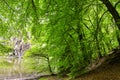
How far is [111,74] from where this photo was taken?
33.9 ft

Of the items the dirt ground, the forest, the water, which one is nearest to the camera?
the forest

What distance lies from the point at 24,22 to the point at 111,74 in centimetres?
440

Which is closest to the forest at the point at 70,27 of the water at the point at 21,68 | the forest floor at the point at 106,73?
the forest floor at the point at 106,73

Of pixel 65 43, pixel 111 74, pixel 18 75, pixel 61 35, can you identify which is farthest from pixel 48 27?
pixel 18 75

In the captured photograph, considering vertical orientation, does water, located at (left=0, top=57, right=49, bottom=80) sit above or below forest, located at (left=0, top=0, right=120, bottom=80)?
below

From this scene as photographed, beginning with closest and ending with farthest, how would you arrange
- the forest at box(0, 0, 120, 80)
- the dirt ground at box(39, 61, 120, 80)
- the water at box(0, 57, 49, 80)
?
the forest at box(0, 0, 120, 80) < the dirt ground at box(39, 61, 120, 80) < the water at box(0, 57, 49, 80)

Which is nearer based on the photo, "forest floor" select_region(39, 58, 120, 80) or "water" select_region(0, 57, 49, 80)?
"forest floor" select_region(39, 58, 120, 80)

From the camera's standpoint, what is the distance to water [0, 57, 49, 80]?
86.8 ft

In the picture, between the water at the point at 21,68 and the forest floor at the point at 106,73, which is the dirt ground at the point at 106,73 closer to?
the forest floor at the point at 106,73

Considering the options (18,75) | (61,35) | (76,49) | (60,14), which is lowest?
(18,75)

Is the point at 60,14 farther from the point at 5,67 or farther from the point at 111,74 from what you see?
the point at 5,67

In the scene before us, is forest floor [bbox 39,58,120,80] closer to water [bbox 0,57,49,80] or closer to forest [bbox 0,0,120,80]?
forest [bbox 0,0,120,80]

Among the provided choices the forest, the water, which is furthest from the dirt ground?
the water

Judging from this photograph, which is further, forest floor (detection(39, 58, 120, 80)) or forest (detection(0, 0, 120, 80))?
forest floor (detection(39, 58, 120, 80))
